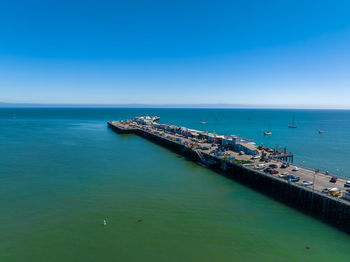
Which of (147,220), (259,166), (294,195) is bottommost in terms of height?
(147,220)

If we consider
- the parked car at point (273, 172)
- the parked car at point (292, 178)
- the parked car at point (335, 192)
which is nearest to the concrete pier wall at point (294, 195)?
the parked car at point (292, 178)

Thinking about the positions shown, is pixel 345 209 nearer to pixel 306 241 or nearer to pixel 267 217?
pixel 306 241

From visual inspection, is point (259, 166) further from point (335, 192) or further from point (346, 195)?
point (346, 195)

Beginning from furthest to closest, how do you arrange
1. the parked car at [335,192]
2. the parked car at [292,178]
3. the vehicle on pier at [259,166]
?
the vehicle on pier at [259,166]
the parked car at [292,178]
the parked car at [335,192]

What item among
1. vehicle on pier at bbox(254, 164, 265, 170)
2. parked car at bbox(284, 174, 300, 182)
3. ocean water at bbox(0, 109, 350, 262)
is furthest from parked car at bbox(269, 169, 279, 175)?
ocean water at bbox(0, 109, 350, 262)

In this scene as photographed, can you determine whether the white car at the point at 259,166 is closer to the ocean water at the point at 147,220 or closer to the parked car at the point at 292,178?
the ocean water at the point at 147,220

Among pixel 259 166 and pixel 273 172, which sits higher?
pixel 259 166

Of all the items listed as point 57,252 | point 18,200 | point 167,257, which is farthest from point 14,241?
→ point 167,257

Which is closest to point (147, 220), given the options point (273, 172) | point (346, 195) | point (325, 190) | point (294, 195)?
point (294, 195)

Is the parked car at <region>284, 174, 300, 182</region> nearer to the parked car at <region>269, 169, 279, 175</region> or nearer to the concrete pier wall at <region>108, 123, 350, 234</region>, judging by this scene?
the concrete pier wall at <region>108, 123, 350, 234</region>
